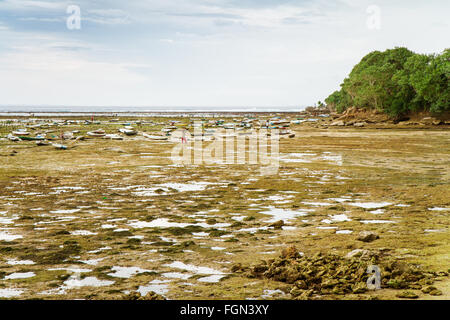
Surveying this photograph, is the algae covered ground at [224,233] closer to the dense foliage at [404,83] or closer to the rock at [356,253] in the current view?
the rock at [356,253]

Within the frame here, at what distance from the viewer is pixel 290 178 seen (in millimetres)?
19047

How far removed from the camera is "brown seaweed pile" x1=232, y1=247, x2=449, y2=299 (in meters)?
6.48

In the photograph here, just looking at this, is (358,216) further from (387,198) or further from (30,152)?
(30,152)

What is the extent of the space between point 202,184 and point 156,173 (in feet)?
14.0

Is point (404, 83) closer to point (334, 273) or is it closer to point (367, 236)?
point (367, 236)

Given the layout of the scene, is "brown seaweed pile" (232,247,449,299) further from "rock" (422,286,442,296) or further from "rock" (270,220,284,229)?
"rock" (270,220,284,229)

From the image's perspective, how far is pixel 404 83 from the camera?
6494 cm

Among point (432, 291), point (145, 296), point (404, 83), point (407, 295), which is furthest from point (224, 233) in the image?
point (404, 83)

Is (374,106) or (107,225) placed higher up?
(374,106)

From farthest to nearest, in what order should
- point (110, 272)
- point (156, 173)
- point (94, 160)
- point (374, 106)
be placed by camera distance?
point (374, 106) < point (94, 160) < point (156, 173) < point (110, 272)

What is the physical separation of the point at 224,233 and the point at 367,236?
3.55 meters

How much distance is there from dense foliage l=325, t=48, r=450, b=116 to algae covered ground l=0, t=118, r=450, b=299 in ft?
148
